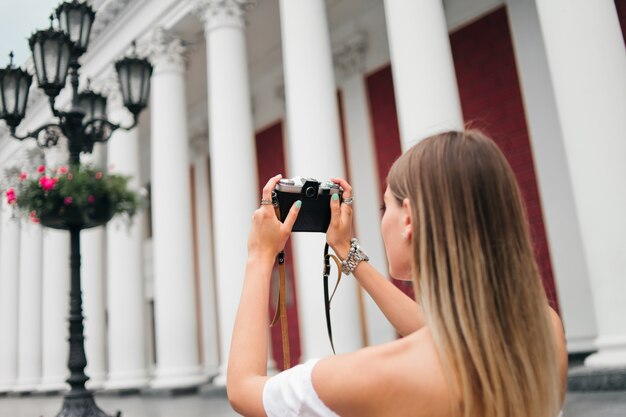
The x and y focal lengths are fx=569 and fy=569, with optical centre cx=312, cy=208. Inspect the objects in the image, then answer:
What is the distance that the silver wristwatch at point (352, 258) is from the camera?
6.16ft

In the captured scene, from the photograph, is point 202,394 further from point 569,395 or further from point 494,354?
point 494,354

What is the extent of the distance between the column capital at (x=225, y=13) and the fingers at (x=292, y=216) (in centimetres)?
1142

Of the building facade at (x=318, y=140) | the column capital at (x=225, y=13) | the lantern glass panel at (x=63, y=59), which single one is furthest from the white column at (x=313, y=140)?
the lantern glass panel at (x=63, y=59)

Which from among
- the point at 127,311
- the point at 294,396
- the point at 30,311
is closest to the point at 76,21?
the point at 294,396

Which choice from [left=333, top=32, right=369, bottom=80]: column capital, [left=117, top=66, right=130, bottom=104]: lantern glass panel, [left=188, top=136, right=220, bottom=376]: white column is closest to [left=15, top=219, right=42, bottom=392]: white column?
[left=188, top=136, right=220, bottom=376]: white column

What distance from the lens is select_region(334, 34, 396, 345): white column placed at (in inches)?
591

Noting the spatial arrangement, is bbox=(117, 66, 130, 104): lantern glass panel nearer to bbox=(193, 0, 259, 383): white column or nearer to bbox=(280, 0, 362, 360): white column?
bbox=(280, 0, 362, 360): white column

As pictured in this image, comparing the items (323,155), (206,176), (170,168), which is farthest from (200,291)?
(323,155)

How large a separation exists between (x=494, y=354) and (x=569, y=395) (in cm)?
640

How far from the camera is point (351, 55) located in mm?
15961

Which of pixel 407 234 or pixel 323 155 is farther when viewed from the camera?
pixel 323 155

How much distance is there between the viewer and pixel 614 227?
6445mm

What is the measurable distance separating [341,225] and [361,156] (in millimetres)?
14001

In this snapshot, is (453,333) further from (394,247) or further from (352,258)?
(352,258)
